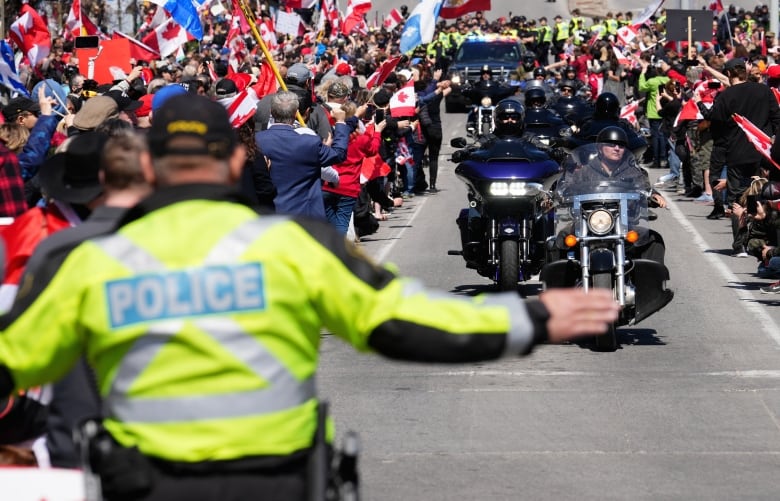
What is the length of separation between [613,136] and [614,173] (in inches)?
13.9

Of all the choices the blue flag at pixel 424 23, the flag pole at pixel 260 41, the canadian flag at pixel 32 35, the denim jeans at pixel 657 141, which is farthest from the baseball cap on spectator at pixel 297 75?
the denim jeans at pixel 657 141

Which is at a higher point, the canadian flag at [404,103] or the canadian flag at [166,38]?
the canadian flag at [166,38]

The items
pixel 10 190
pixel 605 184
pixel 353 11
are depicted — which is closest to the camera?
pixel 10 190

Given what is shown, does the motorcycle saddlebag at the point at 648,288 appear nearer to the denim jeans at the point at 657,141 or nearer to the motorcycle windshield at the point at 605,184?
the motorcycle windshield at the point at 605,184

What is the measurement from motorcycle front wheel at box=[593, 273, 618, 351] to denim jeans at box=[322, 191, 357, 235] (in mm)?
4106

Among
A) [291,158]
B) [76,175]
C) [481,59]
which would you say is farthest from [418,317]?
[481,59]

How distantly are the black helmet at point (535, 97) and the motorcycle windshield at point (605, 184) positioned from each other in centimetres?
999

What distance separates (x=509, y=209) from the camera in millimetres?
13125

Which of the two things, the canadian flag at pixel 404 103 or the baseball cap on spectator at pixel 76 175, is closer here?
the baseball cap on spectator at pixel 76 175

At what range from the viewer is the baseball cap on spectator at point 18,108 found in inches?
492

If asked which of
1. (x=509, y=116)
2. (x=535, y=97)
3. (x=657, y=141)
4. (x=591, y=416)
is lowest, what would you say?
(x=657, y=141)

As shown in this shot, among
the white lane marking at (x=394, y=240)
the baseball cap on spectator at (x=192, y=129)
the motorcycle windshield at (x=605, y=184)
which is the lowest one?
the white lane marking at (x=394, y=240)

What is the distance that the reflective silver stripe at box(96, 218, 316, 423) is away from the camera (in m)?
3.45

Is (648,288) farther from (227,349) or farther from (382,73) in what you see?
(382,73)
